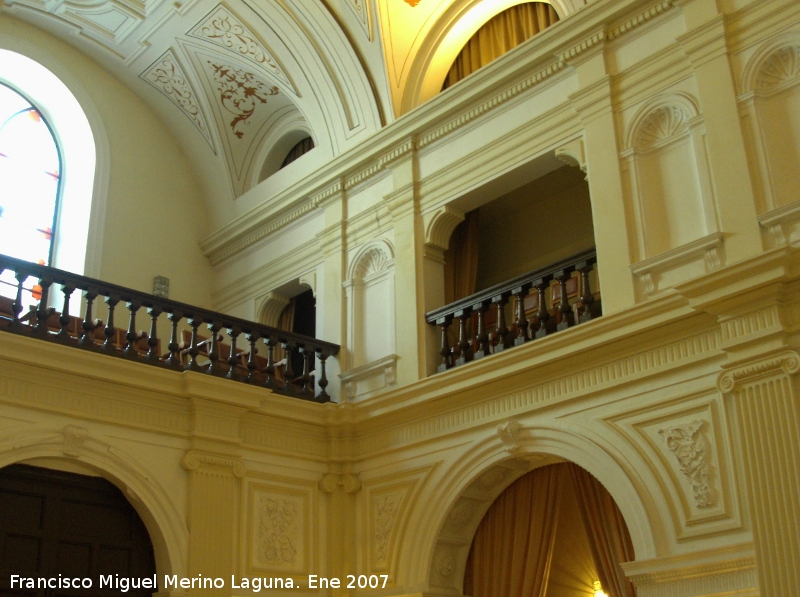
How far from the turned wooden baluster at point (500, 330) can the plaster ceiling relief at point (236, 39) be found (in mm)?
4547

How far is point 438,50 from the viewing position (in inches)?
446

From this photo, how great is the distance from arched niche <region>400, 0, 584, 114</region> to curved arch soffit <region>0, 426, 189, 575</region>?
16.9 ft

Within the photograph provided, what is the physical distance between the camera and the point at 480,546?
31.4 feet

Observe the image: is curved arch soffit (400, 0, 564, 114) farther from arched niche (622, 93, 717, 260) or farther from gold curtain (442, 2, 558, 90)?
arched niche (622, 93, 717, 260)

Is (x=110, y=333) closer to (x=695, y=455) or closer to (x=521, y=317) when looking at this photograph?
(x=521, y=317)

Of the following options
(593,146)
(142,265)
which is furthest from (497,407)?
(142,265)

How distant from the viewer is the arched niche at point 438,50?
11156mm

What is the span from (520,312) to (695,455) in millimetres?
2284

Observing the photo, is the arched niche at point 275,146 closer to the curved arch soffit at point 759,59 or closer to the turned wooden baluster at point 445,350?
the turned wooden baluster at point 445,350

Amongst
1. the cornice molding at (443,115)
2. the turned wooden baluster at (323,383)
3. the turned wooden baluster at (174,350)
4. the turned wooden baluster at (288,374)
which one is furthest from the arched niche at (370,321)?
the turned wooden baluster at (174,350)

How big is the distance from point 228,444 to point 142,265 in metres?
4.28

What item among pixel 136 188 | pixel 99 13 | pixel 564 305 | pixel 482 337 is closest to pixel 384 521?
pixel 482 337

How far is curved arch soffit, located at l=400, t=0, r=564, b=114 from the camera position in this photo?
11148mm

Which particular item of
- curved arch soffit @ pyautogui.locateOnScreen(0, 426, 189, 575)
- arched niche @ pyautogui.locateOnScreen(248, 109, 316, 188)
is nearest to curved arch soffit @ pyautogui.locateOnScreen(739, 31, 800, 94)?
curved arch soffit @ pyautogui.locateOnScreen(0, 426, 189, 575)
